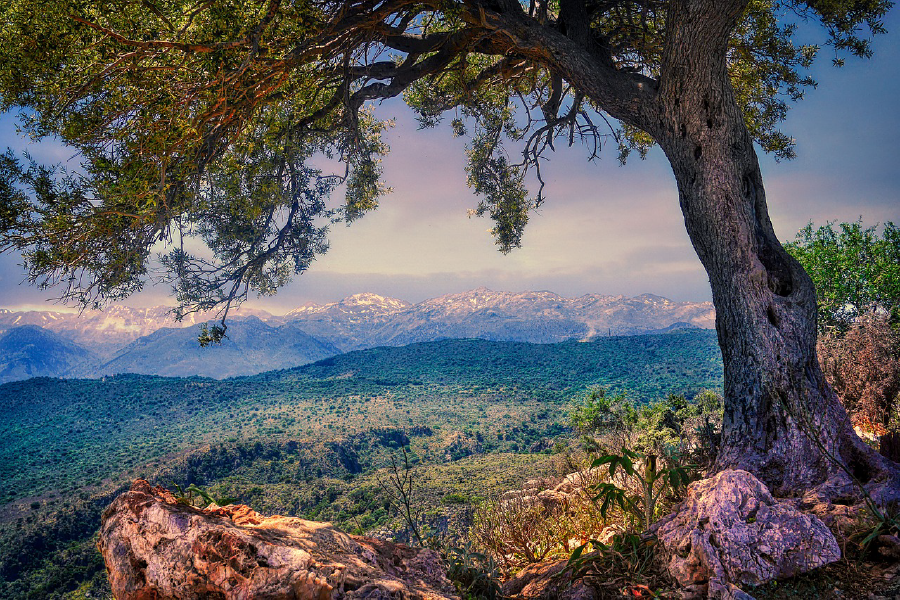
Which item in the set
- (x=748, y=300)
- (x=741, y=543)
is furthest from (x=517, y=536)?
(x=748, y=300)

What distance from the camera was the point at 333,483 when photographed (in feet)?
106

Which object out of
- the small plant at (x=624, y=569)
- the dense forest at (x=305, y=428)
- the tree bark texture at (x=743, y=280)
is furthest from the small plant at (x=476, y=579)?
the dense forest at (x=305, y=428)

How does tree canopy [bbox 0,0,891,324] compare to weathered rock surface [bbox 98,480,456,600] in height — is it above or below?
above

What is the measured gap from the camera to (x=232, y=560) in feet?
5.78

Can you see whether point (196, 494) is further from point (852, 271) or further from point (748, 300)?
point (852, 271)

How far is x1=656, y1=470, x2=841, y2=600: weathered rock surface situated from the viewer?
2.36m

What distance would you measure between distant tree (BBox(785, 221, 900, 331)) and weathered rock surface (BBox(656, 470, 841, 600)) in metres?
12.1

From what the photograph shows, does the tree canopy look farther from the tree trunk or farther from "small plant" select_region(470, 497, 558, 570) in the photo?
"small plant" select_region(470, 497, 558, 570)

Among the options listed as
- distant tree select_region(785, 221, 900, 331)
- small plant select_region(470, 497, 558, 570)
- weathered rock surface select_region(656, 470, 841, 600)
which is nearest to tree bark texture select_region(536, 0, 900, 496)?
weathered rock surface select_region(656, 470, 841, 600)

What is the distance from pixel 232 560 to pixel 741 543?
2572mm

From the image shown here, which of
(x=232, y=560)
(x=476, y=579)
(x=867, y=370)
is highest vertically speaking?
(x=232, y=560)

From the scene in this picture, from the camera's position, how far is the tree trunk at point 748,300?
3.57 metres

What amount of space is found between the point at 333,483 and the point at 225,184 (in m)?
30.5

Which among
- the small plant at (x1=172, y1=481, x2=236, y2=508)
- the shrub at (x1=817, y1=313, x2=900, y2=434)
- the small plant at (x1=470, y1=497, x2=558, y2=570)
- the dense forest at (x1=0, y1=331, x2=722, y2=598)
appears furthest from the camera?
the dense forest at (x1=0, y1=331, x2=722, y2=598)
